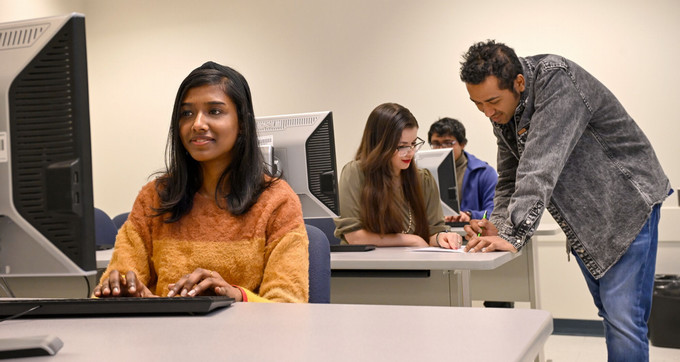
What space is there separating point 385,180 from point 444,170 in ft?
2.59

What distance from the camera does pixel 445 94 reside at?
185 inches

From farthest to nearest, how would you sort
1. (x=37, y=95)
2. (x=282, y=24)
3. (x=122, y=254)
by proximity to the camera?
(x=282, y=24)
(x=122, y=254)
(x=37, y=95)

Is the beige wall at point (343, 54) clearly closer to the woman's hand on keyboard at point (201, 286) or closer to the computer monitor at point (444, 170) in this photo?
the computer monitor at point (444, 170)

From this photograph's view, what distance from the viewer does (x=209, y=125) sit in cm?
150

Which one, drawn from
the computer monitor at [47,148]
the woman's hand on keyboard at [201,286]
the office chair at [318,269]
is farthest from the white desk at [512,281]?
the computer monitor at [47,148]

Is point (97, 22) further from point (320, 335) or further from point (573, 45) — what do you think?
point (320, 335)

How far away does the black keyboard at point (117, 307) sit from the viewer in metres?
1.07

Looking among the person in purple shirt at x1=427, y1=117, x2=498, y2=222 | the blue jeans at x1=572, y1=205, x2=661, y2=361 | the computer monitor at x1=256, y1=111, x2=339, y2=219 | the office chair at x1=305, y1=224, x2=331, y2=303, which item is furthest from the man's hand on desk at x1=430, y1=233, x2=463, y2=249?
the person in purple shirt at x1=427, y1=117, x2=498, y2=222

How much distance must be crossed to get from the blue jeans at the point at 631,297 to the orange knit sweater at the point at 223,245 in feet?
3.24

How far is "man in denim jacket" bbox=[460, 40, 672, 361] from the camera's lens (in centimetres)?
183

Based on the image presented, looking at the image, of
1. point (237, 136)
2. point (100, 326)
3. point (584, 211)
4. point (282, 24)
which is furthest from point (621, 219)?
point (282, 24)

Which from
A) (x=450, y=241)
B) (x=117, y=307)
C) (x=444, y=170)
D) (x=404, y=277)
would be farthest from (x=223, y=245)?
(x=444, y=170)

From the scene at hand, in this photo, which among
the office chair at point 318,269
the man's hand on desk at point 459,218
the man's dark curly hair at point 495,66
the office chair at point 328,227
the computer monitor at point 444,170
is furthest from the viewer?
the man's hand on desk at point 459,218

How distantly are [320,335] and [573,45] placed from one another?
3.90m
